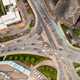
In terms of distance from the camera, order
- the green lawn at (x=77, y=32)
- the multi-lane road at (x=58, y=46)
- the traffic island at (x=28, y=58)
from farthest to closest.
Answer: the green lawn at (x=77, y=32) → the traffic island at (x=28, y=58) → the multi-lane road at (x=58, y=46)

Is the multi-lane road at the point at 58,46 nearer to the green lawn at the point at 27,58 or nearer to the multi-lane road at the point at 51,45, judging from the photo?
the multi-lane road at the point at 51,45

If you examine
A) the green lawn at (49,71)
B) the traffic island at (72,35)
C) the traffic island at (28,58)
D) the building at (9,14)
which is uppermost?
the building at (9,14)

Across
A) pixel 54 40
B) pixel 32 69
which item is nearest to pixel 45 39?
pixel 54 40

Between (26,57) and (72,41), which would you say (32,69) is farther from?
(72,41)

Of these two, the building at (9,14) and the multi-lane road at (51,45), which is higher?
the building at (9,14)

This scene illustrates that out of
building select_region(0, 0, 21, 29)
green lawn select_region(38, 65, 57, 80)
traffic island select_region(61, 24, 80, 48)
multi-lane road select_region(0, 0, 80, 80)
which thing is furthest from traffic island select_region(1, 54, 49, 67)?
building select_region(0, 0, 21, 29)

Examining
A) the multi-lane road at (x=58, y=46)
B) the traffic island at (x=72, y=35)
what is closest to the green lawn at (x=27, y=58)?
the multi-lane road at (x=58, y=46)

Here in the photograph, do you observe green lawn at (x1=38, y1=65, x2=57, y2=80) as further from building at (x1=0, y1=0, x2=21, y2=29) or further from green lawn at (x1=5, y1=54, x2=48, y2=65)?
building at (x1=0, y1=0, x2=21, y2=29)

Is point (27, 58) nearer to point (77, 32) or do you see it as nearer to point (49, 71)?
point (49, 71)
